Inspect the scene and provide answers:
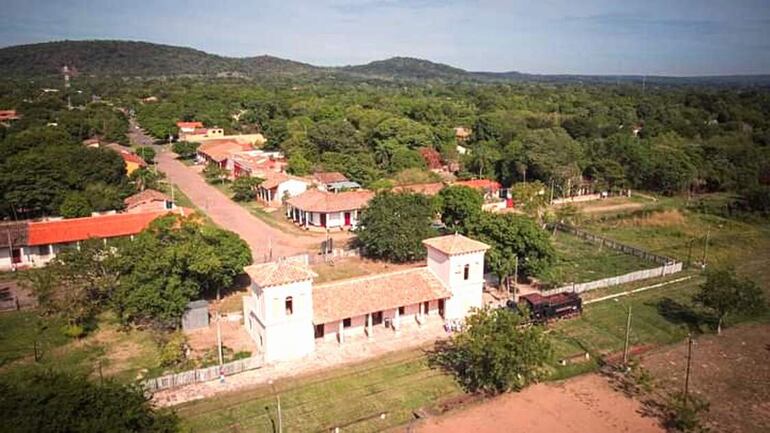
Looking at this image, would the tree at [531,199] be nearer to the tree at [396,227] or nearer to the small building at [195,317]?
the tree at [396,227]

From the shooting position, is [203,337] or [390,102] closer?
[203,337]

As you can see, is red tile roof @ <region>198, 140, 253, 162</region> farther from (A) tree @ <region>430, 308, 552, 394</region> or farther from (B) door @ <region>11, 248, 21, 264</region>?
(A) tree @ <region>430, 308, 552, 394</region>

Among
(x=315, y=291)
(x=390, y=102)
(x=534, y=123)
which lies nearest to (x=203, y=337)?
(x=315, y=291)

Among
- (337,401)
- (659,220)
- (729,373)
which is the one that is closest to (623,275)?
(729,373)

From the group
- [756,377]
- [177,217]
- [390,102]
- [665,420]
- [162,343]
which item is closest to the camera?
[665,420]

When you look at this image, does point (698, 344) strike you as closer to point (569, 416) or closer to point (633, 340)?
point (633, 340)

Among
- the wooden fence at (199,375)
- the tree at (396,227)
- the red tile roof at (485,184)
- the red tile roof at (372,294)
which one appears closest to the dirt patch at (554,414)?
the red tile roof at (372,294)

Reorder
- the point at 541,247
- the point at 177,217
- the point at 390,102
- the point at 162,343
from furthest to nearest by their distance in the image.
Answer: the point at 390,102
the point at 177,217
the point at 541,247
the point at 162,343
